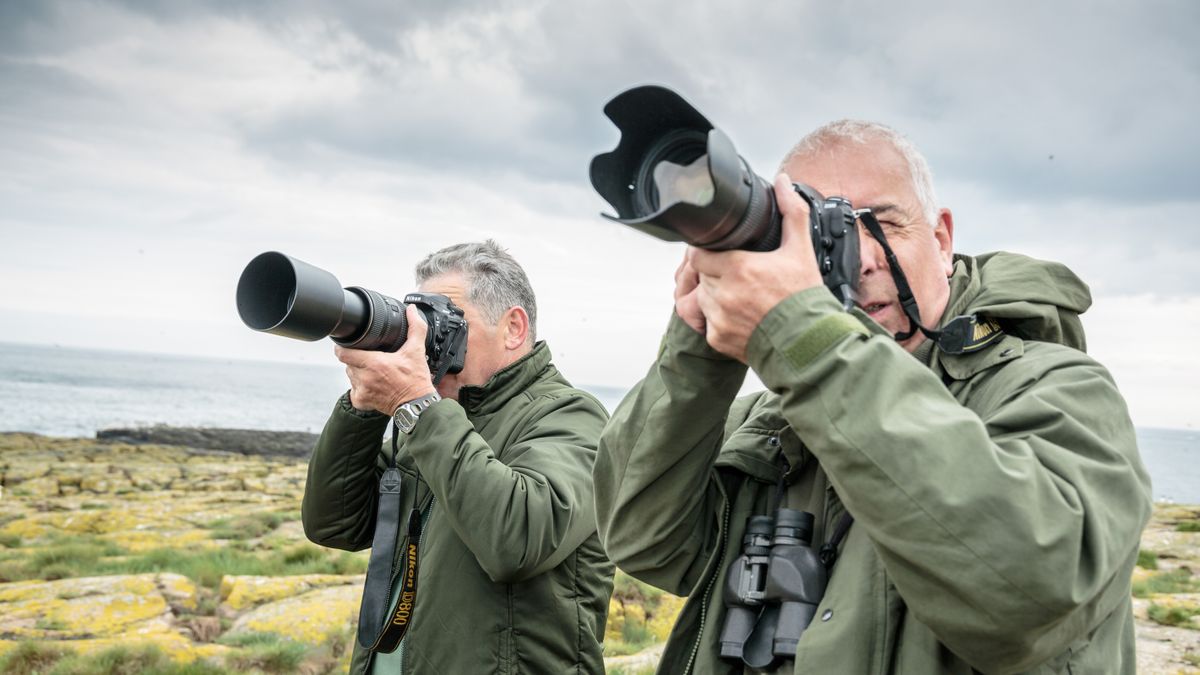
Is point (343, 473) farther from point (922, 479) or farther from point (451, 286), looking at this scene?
point (922, 479)

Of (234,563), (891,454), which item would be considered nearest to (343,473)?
(891,454)

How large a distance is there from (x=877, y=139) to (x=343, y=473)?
6.78ft

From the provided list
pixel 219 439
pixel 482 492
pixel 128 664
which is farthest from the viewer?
pixel 219 439

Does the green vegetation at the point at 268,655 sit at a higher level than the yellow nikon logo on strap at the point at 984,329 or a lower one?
lower

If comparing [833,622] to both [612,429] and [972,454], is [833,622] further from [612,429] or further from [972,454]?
[612,429]

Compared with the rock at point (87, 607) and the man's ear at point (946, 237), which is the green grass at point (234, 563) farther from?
the man's ear at point (946, 237)

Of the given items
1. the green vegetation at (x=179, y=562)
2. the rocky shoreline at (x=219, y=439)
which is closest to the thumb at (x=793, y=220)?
the green vegetation at (x=179, y=562)

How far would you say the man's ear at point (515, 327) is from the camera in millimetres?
3104

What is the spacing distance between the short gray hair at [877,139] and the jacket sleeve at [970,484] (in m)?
0.52

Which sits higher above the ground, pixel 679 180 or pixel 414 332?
pixel 679 180

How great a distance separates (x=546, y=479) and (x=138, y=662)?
3.33 m

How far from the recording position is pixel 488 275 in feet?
10.3

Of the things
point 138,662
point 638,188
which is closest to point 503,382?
point 638,188

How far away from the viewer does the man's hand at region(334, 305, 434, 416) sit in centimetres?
267
